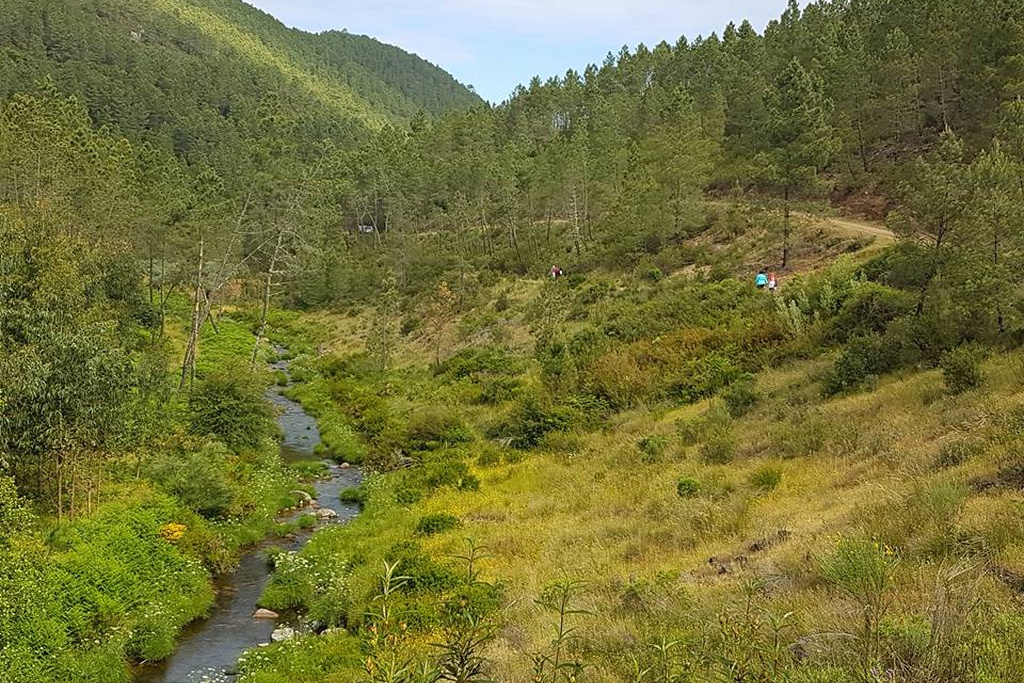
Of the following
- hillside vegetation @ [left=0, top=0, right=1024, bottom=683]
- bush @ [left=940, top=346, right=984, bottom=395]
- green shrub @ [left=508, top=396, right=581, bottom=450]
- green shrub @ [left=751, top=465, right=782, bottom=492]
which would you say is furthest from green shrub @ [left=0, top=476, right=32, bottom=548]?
bush @ [left=940, top=346, right=984, bottom=395]

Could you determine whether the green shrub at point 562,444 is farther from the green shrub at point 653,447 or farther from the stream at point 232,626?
the stream at point 232,626

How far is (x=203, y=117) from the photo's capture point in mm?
136625

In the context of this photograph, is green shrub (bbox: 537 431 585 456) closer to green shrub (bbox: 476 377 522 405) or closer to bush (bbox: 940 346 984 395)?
green shrub (bbox: 476 377 522 405)

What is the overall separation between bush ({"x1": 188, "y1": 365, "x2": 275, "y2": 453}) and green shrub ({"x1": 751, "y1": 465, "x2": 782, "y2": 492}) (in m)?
18.8

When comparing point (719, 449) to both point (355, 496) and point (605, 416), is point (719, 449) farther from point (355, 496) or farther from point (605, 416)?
point (355, 496)

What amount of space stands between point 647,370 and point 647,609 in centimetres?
1751

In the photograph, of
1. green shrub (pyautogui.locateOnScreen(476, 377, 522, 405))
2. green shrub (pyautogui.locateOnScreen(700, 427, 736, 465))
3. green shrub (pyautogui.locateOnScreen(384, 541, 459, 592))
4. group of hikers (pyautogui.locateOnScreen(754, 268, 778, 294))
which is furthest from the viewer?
group of hikers (pyautogui.locateOnScreen(754, 268, 778, 294))

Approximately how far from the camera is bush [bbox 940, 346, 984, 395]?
1514cm

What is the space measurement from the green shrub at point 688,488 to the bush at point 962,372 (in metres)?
6.09

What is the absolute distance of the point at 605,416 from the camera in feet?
83.1

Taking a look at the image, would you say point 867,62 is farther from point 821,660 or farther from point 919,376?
point 821,660

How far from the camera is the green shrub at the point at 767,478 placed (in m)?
14.6

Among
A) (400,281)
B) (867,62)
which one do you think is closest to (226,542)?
(400,281)

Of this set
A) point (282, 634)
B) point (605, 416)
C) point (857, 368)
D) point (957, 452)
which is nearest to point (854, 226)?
point (605, 416)
